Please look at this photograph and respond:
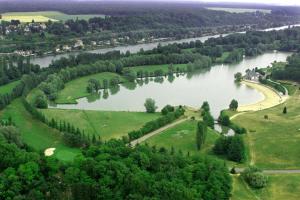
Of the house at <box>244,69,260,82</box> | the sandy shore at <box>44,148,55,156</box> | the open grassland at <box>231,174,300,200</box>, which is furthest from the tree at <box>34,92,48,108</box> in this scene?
the house at <box>244,69,260,82</box>

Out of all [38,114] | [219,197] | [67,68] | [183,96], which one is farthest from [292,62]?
[219,197]

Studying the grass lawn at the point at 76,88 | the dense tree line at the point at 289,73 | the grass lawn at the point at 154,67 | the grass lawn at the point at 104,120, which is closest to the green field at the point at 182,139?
the grass lawn at the point at 104,120

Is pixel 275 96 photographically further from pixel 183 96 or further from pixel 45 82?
pixel 45 82

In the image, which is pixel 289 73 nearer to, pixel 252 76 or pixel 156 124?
pixel 252 76

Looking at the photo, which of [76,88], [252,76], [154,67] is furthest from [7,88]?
[252,76]

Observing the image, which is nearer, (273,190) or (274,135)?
(273,190)

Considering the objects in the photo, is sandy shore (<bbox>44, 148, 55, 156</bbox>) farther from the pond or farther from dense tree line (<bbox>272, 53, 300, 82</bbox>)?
dense tree line (<bbox>272, 53, 300, 82</bbox>)
